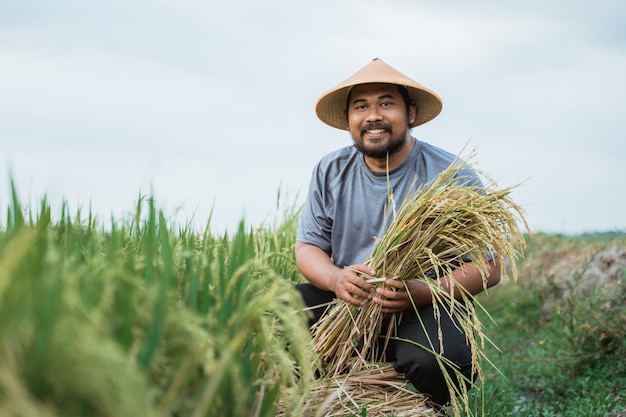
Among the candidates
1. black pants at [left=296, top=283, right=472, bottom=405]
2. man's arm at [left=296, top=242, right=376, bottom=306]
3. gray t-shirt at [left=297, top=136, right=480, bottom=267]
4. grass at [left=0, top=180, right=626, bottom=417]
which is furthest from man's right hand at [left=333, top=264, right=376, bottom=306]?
gray t-shirt at [left=297, top=136, right=480, bottom=267]

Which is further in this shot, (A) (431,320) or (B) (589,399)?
(B) (589,399)

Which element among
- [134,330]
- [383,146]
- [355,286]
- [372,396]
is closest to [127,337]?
[134,330]

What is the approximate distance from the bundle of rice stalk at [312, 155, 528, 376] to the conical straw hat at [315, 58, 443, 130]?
642mm

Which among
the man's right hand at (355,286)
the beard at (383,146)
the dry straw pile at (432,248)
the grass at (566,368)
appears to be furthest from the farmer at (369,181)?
the grass at (566,368)

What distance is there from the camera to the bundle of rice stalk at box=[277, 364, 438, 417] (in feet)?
8.74

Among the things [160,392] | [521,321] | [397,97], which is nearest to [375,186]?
[397,97]

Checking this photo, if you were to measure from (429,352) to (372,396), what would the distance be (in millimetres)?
308

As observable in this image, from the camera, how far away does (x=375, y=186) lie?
354 cm

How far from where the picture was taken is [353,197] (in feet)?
11.8

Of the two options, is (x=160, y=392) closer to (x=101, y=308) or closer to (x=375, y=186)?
(x=101, y=308)

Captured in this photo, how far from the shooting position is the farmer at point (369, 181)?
3.17 m

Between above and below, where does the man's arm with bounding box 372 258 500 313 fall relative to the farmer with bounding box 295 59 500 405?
below

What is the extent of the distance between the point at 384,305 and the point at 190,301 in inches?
55.1

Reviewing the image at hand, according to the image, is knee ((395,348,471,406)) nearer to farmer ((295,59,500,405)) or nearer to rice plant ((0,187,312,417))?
farmer ((295,59,500,405))
